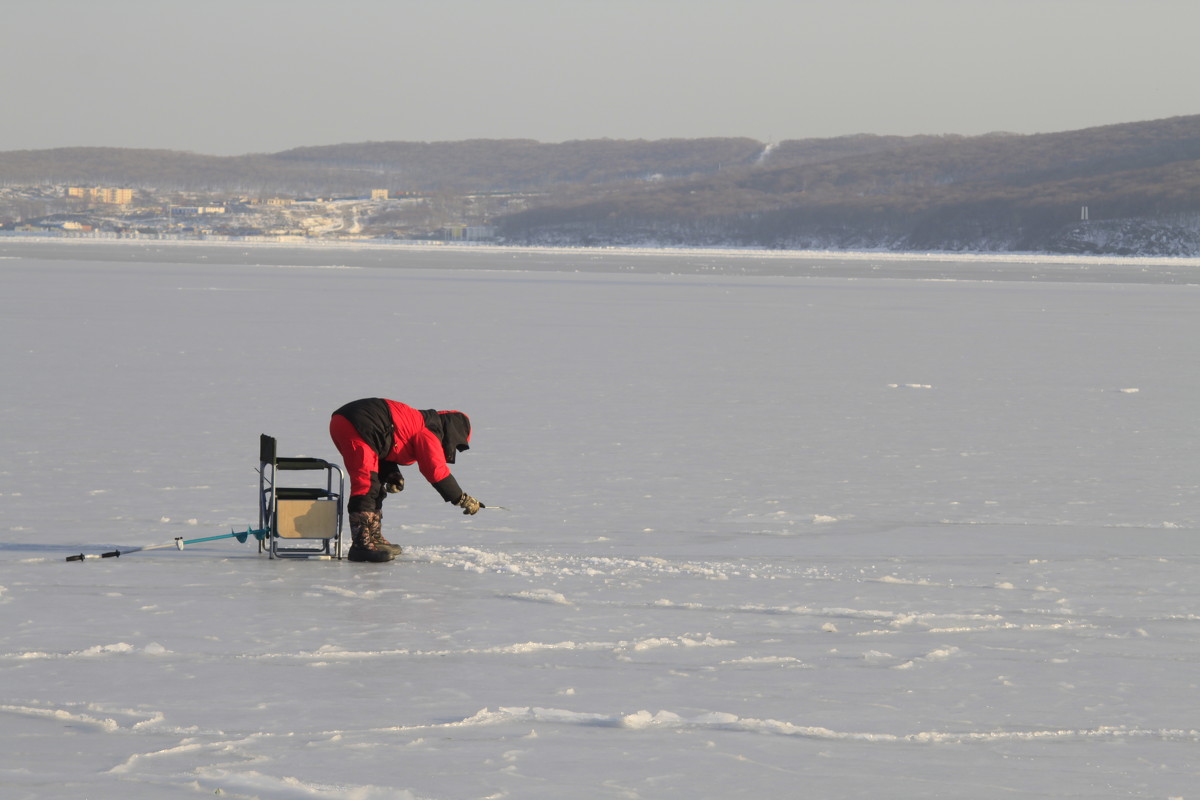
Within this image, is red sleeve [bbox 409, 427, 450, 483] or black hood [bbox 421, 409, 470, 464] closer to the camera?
red sleeve [bbox 409, 427, 450, 483]

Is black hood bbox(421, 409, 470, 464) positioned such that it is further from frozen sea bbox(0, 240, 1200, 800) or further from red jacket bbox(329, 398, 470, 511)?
frozen sea bbox(0, 240, 1200, 800)

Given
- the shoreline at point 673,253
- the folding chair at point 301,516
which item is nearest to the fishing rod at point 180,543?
the folding chair at point 301,516

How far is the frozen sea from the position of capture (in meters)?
4.59

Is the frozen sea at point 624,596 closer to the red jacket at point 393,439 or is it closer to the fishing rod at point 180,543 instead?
the fishing rod at point 180,543

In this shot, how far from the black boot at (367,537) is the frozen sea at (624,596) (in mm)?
141

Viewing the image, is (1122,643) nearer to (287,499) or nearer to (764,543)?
(764,543)

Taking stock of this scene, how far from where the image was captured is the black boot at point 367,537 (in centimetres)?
750

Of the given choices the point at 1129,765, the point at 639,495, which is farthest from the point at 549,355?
the point at 1129,765

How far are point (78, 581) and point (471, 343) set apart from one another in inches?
567

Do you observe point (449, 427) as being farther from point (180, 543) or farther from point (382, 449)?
point (180, 543)

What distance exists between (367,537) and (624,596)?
58.4 inches

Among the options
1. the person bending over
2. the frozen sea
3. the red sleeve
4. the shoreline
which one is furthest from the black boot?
the shoreline

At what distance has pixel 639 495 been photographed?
945cm

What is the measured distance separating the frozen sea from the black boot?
0.14 meters
